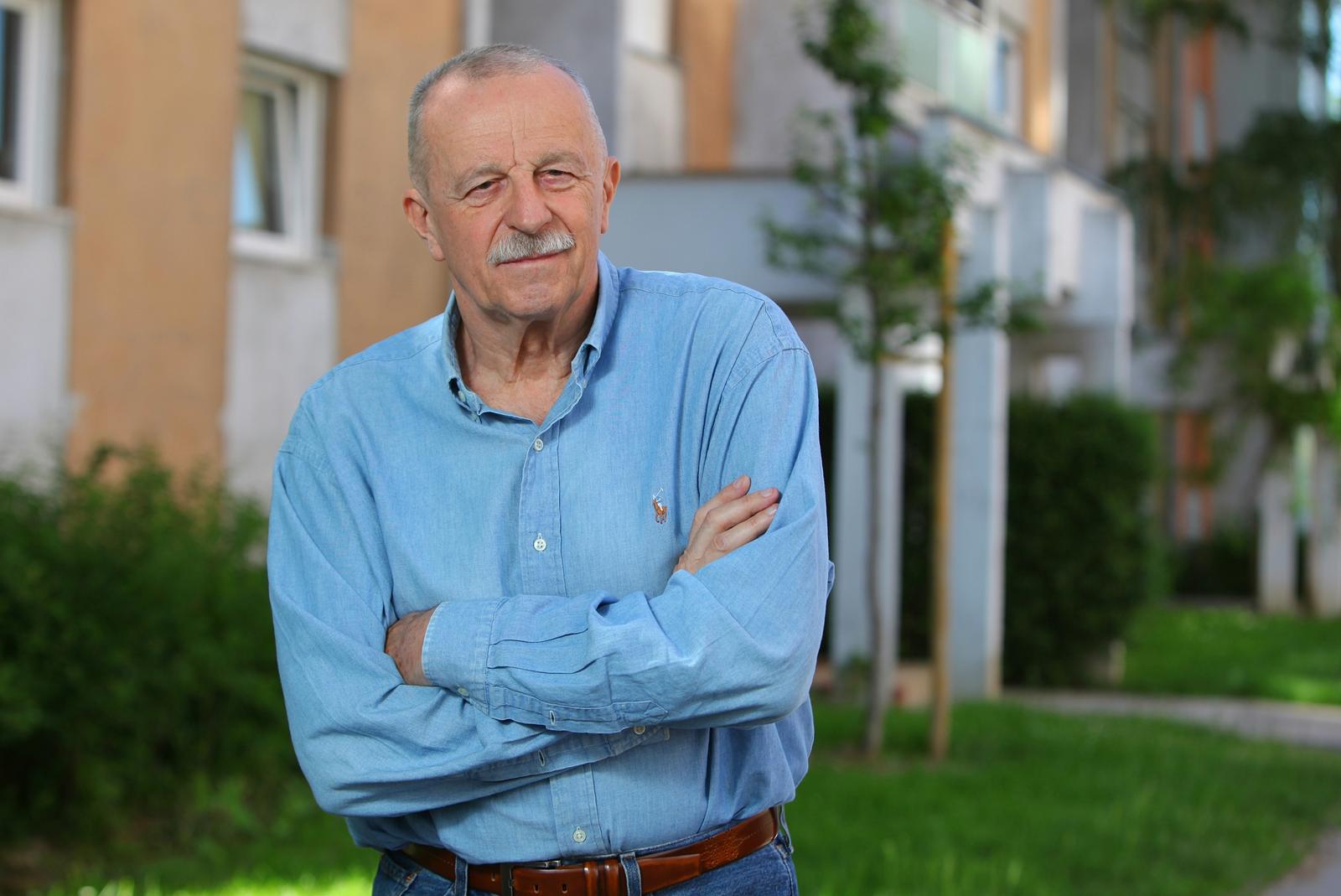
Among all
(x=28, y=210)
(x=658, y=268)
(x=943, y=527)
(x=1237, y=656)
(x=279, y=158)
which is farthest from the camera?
(x=1237, y=656)

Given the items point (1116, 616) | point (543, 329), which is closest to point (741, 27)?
point (1116, 616)

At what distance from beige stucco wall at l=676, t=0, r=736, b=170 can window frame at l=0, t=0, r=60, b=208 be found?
23.8 feet

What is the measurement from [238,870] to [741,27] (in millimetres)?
12414

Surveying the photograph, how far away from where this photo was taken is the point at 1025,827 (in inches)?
313

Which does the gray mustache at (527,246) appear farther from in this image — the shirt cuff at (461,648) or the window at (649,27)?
the window at (649,27)

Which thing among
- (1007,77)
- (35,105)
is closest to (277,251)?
(35,105)

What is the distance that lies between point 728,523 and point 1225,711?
1211 centimetres

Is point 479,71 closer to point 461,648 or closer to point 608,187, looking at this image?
point 608,187

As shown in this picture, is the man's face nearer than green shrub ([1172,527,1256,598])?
Yes

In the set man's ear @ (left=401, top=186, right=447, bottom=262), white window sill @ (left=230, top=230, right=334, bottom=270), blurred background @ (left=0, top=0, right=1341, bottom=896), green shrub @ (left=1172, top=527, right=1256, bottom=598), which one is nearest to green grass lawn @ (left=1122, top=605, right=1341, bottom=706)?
blurred background @ (left=0, top=0, right=1341, bottom=896)

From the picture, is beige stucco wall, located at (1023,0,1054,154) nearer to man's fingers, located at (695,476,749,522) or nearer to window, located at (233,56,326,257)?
window, located at (233,56,326,257)

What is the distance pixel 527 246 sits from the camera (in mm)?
2594

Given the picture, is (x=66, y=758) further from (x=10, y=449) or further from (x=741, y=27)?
(x=741, y=27)

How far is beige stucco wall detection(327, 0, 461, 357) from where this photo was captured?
484 inches
